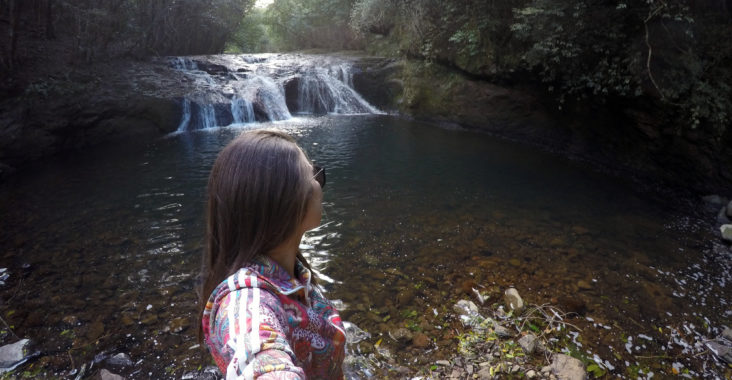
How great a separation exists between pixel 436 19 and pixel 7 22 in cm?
1047

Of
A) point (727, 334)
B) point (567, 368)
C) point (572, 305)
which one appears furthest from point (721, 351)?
point (567, 368)

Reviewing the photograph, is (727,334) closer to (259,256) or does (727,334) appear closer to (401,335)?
(401,335)

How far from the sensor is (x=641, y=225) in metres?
5.14

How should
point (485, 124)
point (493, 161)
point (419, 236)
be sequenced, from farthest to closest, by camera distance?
point (485, 124), point (493, 161), point (419, 236)

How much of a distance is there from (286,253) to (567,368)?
2.47 metres

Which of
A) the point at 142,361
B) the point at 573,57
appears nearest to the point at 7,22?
the point at 142,361

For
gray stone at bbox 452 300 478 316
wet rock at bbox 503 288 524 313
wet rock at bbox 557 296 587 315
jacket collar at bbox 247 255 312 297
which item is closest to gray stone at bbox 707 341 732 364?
wet rock at bbox 557 296 587 315

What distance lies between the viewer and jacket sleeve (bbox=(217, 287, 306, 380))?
783 mm

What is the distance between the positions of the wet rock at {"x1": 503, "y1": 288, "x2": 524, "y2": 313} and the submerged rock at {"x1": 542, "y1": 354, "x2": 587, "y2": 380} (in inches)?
25.0

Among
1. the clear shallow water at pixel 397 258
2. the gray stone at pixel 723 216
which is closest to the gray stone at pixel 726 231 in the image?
the clear shallow water at pixel 397 258

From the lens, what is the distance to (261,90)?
40.7ft

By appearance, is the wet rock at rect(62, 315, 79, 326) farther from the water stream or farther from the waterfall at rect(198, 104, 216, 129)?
the waterfall at rect(198, 104, 216, 129)

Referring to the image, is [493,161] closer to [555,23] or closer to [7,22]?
[555,23]

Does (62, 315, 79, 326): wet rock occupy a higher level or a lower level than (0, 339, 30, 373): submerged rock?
higher
